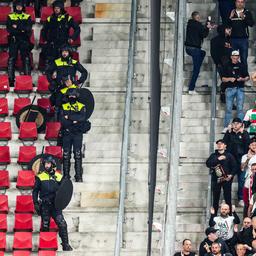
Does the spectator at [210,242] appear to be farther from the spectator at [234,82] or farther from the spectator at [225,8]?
the spectator at [225,8]

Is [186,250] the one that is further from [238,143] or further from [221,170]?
[238,143]

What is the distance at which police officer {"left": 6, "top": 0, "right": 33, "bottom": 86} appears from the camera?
32.5m

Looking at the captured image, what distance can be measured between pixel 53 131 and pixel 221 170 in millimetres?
4023

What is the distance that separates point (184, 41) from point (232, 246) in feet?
17.4

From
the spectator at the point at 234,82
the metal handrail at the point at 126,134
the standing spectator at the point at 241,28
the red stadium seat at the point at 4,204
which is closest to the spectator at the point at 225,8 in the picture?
the standing spectator at the point at 241,28

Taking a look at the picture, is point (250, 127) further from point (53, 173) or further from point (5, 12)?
point (5, 12)

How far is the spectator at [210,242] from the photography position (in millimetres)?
26953

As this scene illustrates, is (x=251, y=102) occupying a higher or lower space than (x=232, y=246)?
higher

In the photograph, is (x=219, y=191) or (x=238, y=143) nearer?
(x=219, y=191)

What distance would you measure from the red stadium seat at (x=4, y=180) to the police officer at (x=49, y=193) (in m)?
1.61

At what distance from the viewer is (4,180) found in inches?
1193

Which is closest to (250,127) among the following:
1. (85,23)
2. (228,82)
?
(228,82)

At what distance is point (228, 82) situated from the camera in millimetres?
30578

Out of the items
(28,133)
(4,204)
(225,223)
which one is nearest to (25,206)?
(4,204)
